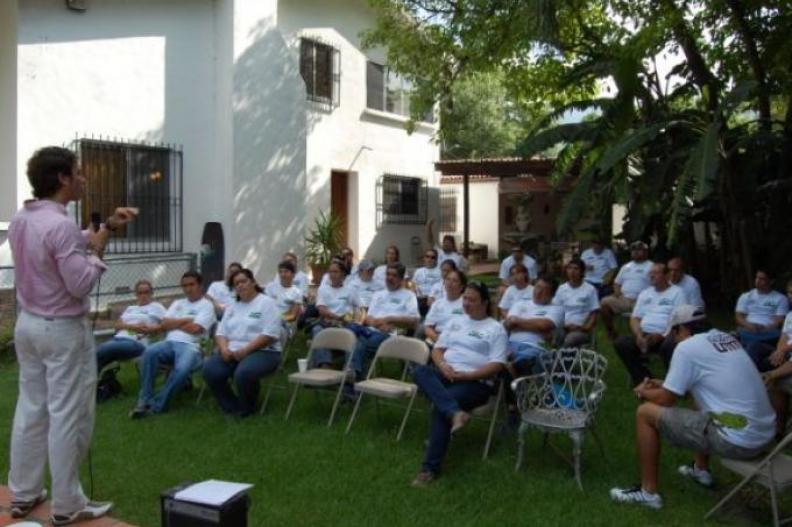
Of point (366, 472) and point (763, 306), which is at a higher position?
point (763, 306)

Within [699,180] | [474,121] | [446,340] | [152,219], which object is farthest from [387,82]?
[474,121]

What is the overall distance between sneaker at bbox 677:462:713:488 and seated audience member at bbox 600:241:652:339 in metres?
4.55

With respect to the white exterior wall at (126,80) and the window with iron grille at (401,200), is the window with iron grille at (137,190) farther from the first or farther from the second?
the window with iron grille at (401,200)

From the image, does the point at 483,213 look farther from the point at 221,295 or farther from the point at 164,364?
the point at 164,364

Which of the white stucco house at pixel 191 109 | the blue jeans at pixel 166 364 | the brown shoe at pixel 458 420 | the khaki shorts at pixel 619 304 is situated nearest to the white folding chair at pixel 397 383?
the brown shoe at pixel 458 420

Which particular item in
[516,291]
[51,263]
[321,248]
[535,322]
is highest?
[51,263]

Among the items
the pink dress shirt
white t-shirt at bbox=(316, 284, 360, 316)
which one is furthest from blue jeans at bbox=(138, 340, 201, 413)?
the pink dress shirt

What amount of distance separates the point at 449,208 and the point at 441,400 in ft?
69.3

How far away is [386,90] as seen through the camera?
18453 millimetres

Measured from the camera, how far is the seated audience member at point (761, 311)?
25.9 ft

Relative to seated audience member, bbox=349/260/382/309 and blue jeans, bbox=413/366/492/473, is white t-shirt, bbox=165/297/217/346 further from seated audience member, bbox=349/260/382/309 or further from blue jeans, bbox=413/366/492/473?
blue jeans, bbox=413/366/492/473

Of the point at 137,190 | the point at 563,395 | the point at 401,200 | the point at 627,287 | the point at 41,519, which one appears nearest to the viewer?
the point at 41,519

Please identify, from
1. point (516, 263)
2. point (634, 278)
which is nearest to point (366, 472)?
point (516, 263)

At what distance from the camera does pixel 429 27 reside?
14.4 metres
